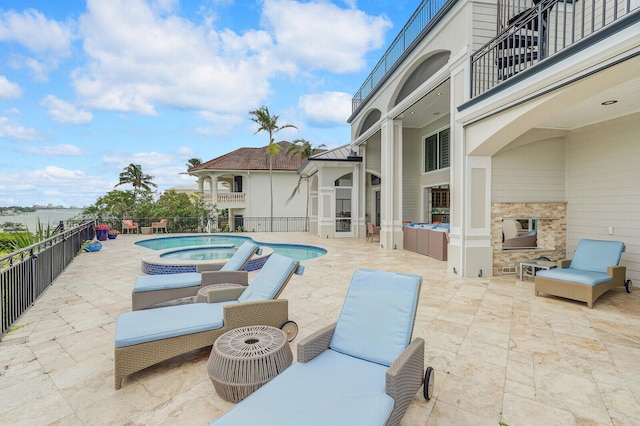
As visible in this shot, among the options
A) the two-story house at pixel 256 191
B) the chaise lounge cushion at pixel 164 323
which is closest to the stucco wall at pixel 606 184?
the chaise lounge cushion at pixel 164 323

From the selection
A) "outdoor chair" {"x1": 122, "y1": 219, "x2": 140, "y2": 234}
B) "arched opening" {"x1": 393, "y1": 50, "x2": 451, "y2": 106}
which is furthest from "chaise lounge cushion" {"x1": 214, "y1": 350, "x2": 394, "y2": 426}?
"outdoor chair" {"x1": 122, "y1": 219, "x2": 140, "y2": 234}

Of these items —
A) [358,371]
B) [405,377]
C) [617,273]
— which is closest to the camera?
[405,377]

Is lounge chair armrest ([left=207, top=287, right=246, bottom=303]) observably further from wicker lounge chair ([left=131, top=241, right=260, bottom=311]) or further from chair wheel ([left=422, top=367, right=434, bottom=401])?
chair wheel ([left=422, top=367, right=434, bottom=401])

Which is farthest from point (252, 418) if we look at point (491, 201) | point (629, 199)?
point (629, 199)

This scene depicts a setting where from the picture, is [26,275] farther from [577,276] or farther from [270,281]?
[577,276]

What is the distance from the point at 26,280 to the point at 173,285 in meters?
2.25

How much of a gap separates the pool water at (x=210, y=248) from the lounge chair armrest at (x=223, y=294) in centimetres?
665

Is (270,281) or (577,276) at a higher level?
(270,281)

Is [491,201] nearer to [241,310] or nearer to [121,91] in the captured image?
[241,310]

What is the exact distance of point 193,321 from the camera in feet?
9.84

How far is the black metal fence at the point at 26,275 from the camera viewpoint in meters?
3.75

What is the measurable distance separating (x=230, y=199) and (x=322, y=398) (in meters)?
21.1

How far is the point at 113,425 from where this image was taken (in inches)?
→ 83.0

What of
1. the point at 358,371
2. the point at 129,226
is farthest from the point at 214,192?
the point at 358,371
